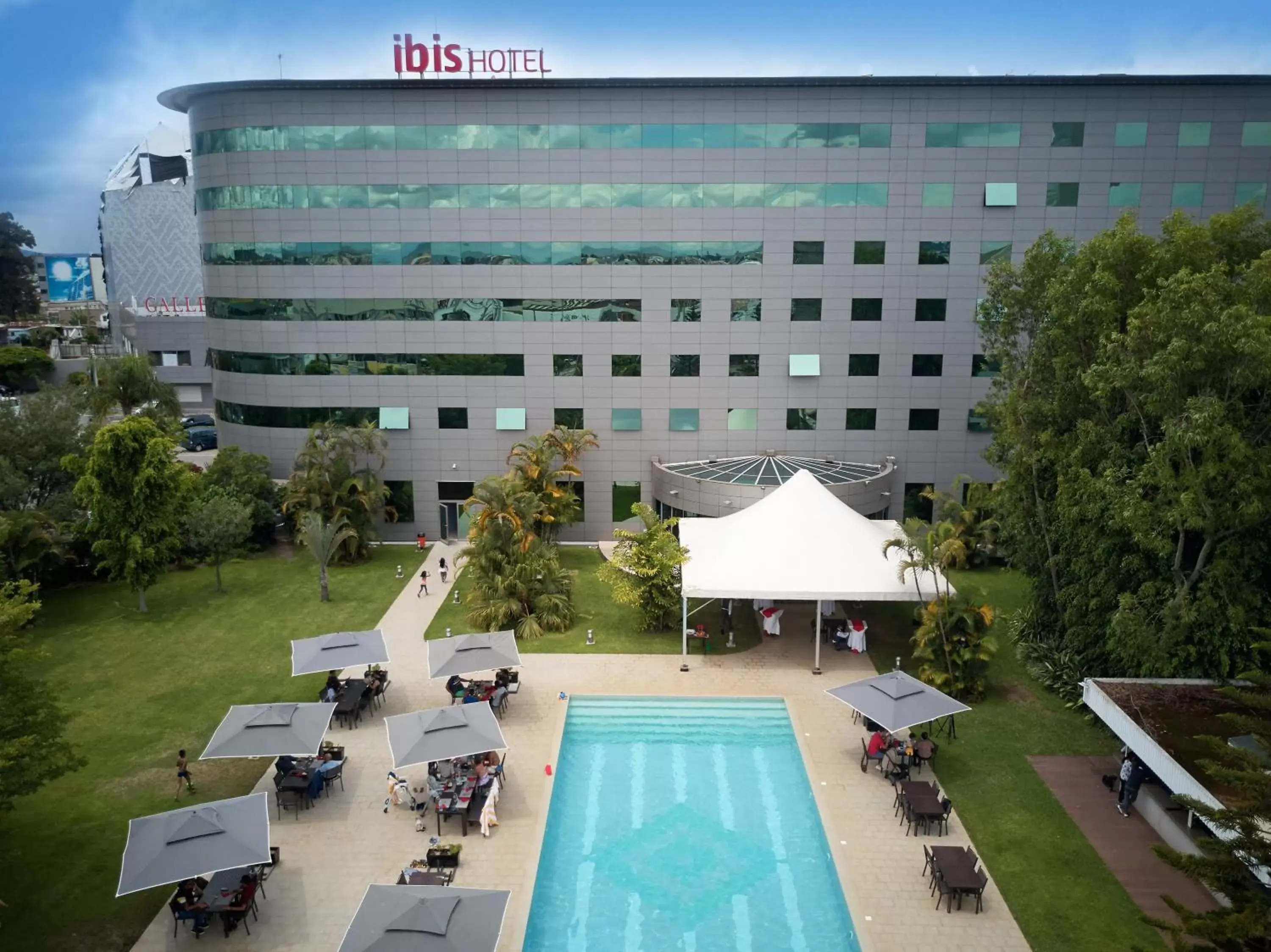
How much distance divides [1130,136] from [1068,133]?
2439 mm

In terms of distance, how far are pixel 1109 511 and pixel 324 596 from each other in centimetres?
2446

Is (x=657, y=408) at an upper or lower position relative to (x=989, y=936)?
upper

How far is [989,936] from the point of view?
1355 centimetres

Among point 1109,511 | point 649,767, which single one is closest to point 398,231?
point 649,767

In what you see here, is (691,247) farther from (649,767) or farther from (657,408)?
(649,767)

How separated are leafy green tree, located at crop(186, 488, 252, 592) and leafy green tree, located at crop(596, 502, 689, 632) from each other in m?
13.9

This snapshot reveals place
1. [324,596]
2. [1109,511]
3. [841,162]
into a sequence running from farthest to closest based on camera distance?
1. [841,162]
2. [324,596]
3. [1109,511]

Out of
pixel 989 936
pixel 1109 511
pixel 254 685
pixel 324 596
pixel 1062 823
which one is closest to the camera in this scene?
pixel 989 936

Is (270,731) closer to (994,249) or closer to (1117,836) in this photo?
(1117,836)

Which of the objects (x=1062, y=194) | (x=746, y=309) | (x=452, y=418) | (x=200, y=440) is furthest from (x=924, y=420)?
(x=200, y=440)

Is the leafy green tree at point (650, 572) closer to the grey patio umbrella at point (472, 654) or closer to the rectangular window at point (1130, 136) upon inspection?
the grey patio umbrella at point (472, 654)

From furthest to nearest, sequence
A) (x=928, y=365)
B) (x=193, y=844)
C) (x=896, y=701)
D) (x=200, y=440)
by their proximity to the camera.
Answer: (x=200, y=440) → (x=928, y=365) → (x=896, y=701) → (x=193, y=844)

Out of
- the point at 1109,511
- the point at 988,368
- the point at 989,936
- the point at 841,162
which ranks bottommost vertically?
the point at 989,936

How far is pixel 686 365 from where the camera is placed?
1378 inches
